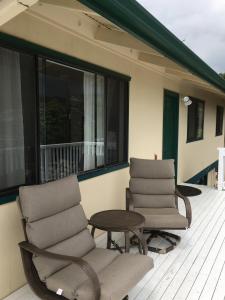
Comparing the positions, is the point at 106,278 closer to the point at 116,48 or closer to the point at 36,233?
the point at 36,233

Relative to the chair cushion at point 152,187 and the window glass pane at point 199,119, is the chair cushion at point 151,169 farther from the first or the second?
the window glass pane at point 199,119

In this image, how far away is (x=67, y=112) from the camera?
3.72 metres

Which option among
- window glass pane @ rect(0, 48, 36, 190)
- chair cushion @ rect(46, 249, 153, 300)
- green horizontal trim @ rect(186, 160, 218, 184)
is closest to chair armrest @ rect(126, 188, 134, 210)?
chair cushion @ rect(46, 249, 153, 300)

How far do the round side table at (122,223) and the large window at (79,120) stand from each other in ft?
2.38

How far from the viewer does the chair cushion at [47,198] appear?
2.47 m

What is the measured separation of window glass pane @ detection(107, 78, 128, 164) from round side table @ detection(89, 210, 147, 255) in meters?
1.33

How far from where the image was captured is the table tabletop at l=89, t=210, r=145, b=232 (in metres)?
2.94

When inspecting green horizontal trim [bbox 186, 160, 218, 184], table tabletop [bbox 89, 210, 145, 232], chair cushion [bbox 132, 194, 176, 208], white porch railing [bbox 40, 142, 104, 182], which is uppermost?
white porch railing [bbox 40, 142, 104, 182]

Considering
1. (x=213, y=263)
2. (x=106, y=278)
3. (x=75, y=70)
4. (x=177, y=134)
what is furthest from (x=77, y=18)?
(x=177, y=134)

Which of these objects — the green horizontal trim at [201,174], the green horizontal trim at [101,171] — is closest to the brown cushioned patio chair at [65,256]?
the green horizontal trim at [101,171]

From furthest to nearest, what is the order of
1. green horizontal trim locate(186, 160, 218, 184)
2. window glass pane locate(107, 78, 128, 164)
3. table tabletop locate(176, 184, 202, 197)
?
green horizontal trim locate(186, 160, 218, 184), table tabletop locate(176, 184, 202, 197), window glass pane locate(107, 78, 128, 164)

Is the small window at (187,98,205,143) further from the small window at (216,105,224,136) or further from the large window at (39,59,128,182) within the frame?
the large window at (39,59,128,182)

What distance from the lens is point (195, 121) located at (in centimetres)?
926

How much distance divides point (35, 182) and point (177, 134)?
4.91 metres
